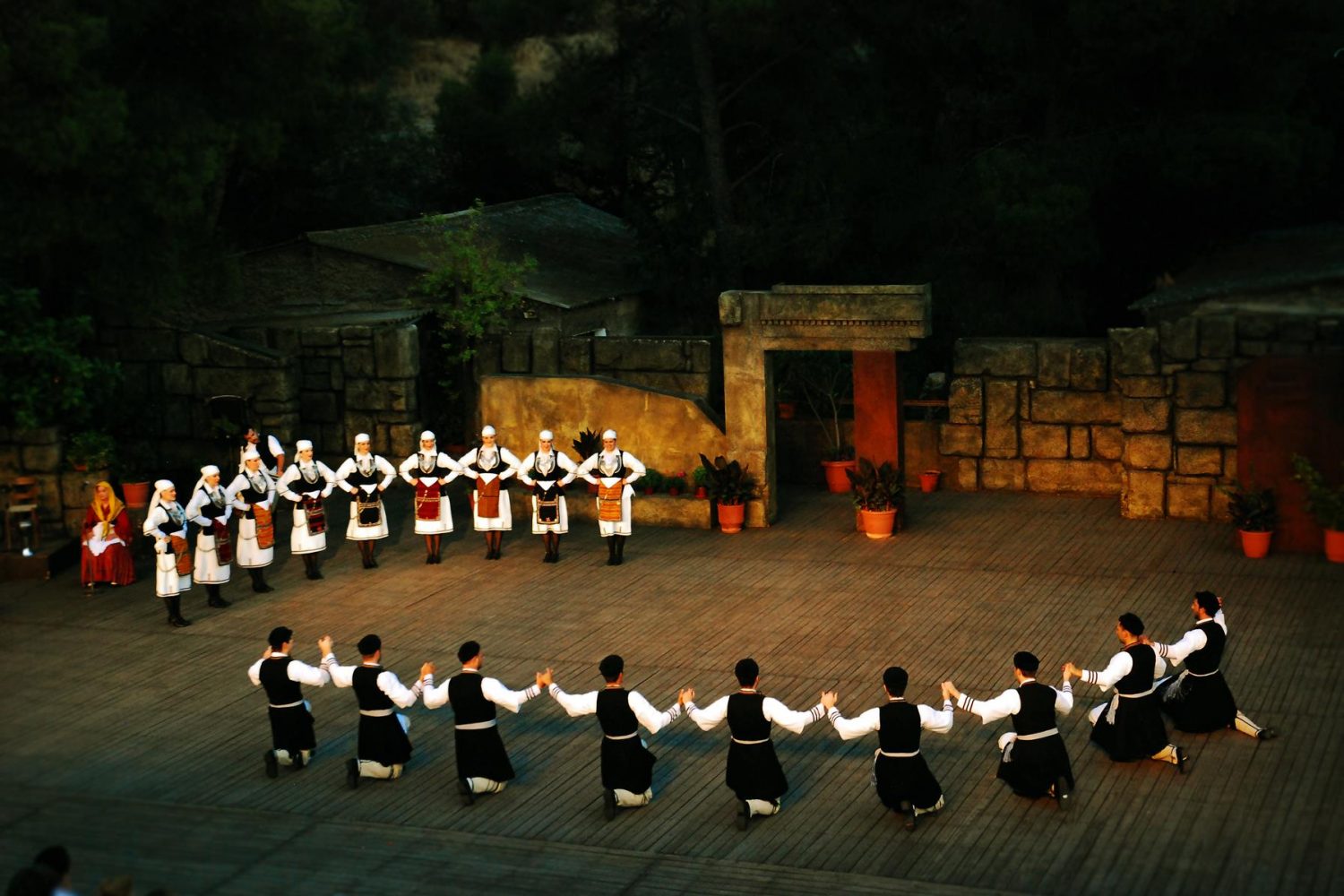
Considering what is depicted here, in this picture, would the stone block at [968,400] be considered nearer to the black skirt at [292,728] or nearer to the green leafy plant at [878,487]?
the green leafy plant at [878,487]

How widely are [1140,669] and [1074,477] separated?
9298 mm

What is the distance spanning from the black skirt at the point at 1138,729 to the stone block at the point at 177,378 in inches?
581

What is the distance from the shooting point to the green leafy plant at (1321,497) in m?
18.1

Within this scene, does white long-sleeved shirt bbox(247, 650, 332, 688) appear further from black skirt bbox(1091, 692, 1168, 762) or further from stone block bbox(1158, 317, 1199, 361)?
stone block bbox(1158, 317, 1199, 361)

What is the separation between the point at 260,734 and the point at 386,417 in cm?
995

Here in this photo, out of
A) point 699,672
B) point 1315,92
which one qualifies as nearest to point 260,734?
point 699,672

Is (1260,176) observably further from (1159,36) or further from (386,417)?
(386,417)

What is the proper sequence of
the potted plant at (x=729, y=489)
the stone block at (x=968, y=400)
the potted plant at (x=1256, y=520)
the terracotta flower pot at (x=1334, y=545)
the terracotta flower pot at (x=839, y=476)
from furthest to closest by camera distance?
the terracotta flower pot at (x=839, y=476), the stone block at (x=968, y=400), the potted plant at (x=729, y=489), the potted plant at (x=1256, y=520), the terracotta flower pot at (x=1334, y=545)

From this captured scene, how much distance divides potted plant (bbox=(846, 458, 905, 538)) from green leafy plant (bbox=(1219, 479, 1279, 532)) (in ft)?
12.2

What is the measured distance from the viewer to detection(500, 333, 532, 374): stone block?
23656mm

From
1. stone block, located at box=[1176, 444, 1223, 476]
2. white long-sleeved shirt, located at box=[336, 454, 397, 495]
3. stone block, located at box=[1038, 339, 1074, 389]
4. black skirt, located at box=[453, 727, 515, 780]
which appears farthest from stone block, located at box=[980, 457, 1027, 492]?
black skirt, located at box=[453, 727, 515, 780]

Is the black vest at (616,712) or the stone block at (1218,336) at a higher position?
the stone block at (1218,336)

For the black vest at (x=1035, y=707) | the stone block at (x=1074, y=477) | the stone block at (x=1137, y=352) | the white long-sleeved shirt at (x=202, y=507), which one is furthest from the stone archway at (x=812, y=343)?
the black vest at (x=1035, y=707)

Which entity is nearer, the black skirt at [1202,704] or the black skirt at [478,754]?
the black skirt at [478,754]
